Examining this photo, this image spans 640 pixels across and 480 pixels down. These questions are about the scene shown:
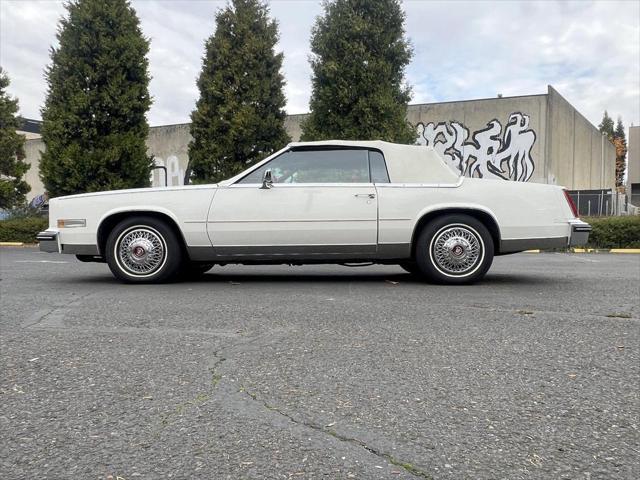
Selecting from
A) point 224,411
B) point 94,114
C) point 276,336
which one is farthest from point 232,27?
point 224,411

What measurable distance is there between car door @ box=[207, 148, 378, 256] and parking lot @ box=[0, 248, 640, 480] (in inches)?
41.6

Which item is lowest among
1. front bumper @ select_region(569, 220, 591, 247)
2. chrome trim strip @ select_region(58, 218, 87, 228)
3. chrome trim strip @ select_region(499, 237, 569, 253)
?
chrome trim strip @ select_region(499, 237, 569, 253)

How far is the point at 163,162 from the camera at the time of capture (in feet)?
89.4

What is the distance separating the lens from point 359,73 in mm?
15438

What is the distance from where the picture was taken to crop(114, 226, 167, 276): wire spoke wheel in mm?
5625

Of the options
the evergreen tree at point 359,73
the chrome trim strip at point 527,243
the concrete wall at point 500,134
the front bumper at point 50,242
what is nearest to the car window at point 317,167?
the chrome trim strip at point 527,243

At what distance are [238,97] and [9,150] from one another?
8.99 metres

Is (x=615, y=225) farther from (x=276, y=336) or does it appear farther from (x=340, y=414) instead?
(x=340, y=414)

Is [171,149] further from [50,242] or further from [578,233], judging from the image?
[578,233]

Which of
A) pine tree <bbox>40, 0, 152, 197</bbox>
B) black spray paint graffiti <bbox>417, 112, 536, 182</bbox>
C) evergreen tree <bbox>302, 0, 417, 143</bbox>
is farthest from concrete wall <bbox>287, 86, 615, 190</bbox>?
pine tree <bbox>40, 0, 152, 197</bbox>

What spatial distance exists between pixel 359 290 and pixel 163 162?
23.8 metres

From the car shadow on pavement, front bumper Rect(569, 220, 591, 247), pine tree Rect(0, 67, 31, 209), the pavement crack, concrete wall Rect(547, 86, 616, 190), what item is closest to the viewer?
the pavement crack

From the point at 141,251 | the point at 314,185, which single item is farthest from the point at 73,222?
the point at 314,185

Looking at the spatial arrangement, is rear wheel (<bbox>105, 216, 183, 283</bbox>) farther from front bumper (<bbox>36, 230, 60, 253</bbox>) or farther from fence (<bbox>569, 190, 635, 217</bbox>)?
→ fence (<bbox>569, 190, 635, 217</bbox>)
